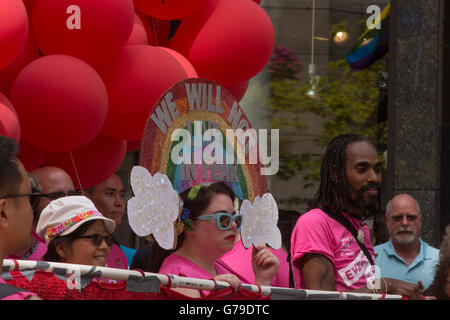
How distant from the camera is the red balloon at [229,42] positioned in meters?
5.01

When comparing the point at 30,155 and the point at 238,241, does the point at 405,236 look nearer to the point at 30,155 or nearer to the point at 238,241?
the point at 238,241

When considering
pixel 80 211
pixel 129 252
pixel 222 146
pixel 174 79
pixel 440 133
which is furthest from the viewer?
pixel 440 133

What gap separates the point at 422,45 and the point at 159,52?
3.96 meters

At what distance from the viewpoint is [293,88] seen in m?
8.06

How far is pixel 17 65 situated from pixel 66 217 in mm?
1146

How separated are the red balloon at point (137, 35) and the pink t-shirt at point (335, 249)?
5.04 feet

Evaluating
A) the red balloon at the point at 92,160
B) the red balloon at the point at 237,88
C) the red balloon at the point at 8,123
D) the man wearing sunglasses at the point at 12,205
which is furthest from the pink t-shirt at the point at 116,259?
the man wearing sunglasses at the point at 12,205

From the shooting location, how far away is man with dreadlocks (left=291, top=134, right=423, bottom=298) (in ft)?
12.4

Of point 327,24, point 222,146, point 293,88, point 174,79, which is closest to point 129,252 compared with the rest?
point 174,79

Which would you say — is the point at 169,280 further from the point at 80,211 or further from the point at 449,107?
the point at 449,107

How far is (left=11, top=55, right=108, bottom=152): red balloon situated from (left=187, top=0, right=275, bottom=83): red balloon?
94 cm

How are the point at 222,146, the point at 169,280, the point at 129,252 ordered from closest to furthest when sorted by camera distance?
the point at 169,280, the point at 222,146, the point at 129,252

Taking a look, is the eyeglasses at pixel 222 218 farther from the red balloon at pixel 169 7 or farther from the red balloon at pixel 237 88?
the red balloon at pixel 237 88

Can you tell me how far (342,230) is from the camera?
3896 millimetres
